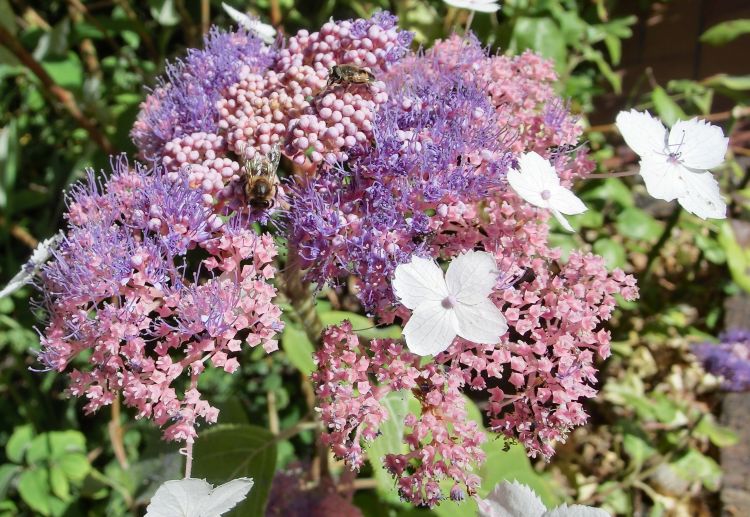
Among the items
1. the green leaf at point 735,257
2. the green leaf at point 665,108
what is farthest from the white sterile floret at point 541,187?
the green leaf at point 735,257

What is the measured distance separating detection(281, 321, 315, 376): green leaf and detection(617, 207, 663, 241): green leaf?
907mm

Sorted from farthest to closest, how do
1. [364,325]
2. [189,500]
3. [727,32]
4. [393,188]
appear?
[727,32] < [364,325] < [393,188] < [189,500]

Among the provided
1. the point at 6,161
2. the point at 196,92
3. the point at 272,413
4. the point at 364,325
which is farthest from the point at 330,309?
the point at 6,161

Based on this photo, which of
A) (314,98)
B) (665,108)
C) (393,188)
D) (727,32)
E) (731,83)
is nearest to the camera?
(393,188)

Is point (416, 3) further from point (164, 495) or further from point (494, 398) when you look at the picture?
point (164, 495)

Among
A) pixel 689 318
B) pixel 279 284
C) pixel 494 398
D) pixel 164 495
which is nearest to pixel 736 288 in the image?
pixel 689 318

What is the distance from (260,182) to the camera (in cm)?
93

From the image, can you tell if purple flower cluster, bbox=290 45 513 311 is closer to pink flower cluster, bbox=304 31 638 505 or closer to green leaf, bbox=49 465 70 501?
pink flower cluster, bbox=304 31 638 505

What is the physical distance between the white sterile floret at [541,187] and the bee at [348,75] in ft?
0.83

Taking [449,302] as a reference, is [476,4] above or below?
above

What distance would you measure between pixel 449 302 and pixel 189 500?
0.40 m

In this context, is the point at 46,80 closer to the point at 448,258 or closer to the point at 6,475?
the point at 6,475

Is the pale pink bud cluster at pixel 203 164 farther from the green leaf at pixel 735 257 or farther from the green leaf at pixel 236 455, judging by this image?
the green leaf at pixel 735 257

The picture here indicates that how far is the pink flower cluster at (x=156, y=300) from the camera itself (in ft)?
2.85
